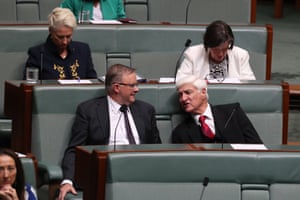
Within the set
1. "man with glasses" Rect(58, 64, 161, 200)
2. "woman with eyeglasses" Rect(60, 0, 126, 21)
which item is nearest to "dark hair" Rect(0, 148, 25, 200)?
"man with glasses" Rect(58, 64, 161, 200)

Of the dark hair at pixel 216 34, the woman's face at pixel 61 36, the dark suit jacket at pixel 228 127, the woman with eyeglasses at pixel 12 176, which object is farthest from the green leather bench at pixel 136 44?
the woman with eyeglasses at pixel 12 176

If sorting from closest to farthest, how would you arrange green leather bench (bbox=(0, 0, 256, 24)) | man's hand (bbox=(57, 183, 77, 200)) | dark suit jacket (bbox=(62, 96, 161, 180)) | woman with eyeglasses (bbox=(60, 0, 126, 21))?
1. man's hand (bbox=(57, 183, 77, 200))
2. dark suit jacket (bbox=(62, 96, 161, 180))
3. woman with eyeglasses (bbox=(60, 0, 126, 21))
4. green leather bench (bbox=(0, 0, 256, 24))

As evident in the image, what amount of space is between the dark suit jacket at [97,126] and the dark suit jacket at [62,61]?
400mm

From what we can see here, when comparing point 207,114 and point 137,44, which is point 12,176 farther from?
point 137,44

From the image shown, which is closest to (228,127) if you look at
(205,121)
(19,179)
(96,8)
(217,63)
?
(205,121)

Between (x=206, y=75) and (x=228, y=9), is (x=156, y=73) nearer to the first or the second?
(x=206, y=75)

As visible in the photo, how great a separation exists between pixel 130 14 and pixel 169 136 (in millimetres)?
1174

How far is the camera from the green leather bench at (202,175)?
2.50 meters

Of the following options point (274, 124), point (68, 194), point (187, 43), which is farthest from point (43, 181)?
point (187, 43)

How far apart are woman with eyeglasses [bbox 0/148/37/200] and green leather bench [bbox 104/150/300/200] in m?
0.20

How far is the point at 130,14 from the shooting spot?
4.13 m

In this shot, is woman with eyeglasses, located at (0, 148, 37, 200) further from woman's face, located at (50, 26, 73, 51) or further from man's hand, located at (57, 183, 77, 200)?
woman's face, located at (50, 26, 73, 51)

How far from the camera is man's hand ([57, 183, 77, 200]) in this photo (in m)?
2.78

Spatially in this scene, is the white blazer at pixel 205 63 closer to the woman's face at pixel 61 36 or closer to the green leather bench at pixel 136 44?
the green leather bench at pixel 136 44
